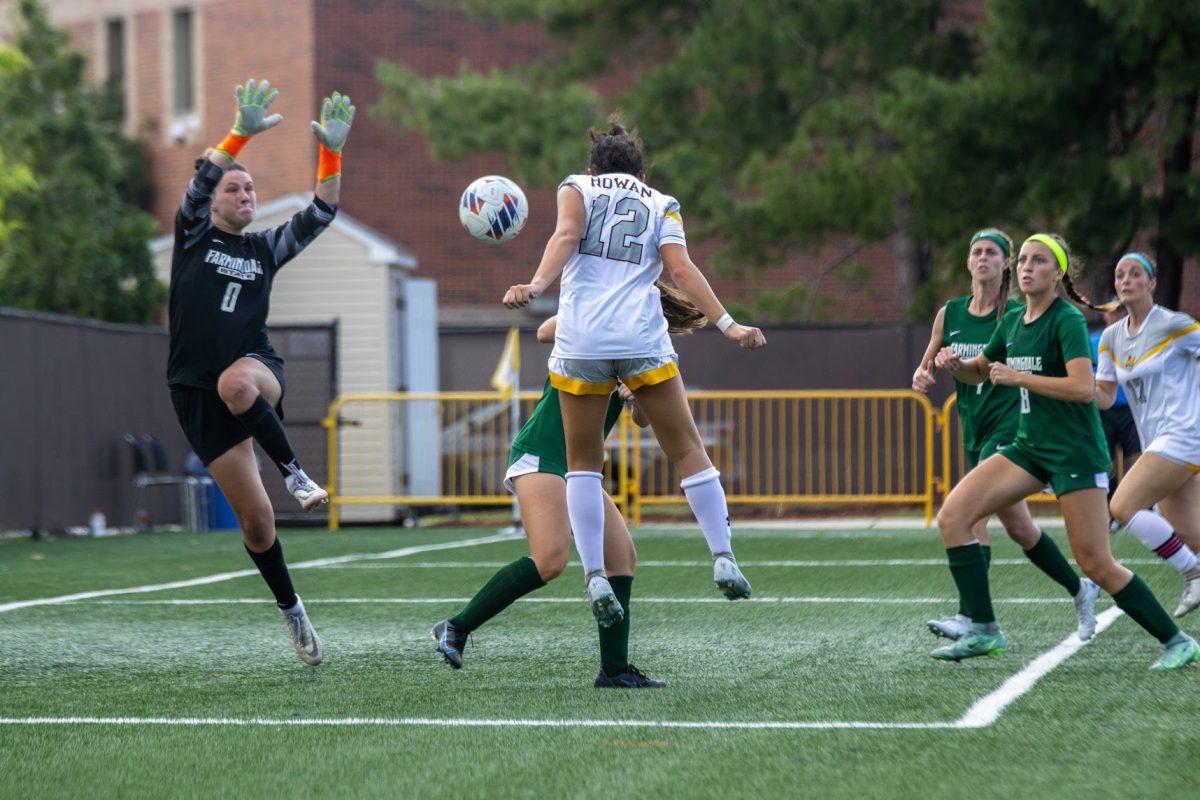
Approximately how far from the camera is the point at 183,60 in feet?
105

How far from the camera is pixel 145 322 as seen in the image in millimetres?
24172

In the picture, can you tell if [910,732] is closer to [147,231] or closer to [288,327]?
[288,327]

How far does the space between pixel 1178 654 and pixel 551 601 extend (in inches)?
166

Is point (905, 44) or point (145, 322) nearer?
point (905, 44)

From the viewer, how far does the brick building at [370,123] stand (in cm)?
2958

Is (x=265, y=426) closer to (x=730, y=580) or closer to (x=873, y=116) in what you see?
(x=730, y=580)

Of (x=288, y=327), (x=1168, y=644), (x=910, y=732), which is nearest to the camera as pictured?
(x=910, y=732)

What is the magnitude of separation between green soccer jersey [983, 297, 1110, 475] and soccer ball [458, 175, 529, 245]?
2.20m

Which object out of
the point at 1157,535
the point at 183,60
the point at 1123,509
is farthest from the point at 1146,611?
the point at 183,60

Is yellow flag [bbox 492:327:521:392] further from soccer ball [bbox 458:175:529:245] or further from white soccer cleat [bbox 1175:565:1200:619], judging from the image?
soccer ball [bbox 458:175:529:245]

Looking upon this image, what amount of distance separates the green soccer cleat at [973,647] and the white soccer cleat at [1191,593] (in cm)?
172

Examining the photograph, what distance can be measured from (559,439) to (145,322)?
60.8 feet

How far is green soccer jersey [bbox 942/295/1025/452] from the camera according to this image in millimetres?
8305

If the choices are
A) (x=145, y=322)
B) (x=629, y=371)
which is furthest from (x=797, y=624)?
(x=145, y=322)
